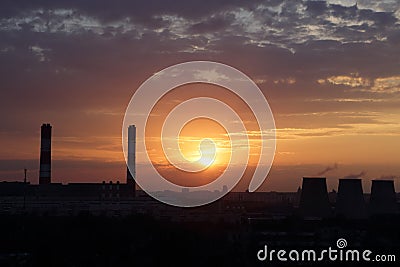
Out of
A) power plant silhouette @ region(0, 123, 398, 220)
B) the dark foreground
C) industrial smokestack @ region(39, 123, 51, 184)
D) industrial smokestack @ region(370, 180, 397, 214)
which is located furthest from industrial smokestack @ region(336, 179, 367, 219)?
industrial smokestack @ region(39, 123, 51, 184)

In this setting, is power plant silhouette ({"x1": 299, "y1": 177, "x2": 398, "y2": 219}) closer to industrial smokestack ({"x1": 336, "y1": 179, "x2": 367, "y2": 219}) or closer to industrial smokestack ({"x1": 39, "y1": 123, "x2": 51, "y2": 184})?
industrial smokestack ({"x1": 336, "y1": 179, "x2": 367, "y2": 219})

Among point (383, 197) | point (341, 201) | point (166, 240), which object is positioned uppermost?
point (383, 197)

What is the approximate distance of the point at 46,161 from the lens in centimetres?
4094

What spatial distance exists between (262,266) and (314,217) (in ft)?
57.6

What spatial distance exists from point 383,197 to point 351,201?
3.22 metres

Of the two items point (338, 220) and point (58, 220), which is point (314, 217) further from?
point (58, 220)

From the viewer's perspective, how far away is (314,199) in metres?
37.9

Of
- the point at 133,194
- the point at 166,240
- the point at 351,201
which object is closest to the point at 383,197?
the point at 351,201

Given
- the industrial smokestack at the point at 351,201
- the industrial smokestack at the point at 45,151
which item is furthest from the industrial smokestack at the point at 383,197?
the industrial smokestack at the point at 45,151

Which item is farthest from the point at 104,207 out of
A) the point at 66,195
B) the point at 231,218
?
the point at 231,218

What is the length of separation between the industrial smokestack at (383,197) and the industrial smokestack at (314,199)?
3504mm

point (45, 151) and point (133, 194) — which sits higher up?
point (45, 151)

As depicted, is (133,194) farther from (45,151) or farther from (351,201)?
(351,201)

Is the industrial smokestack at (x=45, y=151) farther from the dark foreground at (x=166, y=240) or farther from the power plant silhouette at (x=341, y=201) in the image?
the power plant silhouette at (x=341, y=201)
